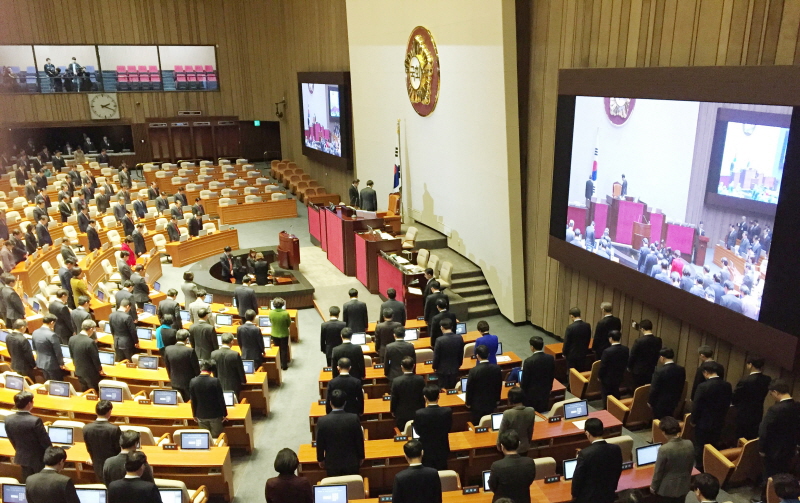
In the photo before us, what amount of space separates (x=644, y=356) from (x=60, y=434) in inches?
256

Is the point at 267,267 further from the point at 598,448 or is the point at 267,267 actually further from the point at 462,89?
the point at 598,448

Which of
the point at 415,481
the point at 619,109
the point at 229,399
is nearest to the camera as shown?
the point at 415,481

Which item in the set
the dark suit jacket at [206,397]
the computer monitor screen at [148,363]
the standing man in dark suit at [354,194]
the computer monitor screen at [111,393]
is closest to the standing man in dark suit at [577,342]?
the dark suit jacket at [206,397]

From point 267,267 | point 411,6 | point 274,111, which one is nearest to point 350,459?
point 267,267

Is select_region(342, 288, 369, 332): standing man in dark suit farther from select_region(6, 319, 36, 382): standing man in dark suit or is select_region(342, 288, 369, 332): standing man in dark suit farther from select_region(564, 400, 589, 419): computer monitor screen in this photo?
select_region(6, 319, 36, 382): standing man in dark suit

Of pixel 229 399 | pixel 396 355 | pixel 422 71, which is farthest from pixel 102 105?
pixel 396 355

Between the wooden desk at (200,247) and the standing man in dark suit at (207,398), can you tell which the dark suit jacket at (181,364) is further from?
the wooden desk at (200,247)

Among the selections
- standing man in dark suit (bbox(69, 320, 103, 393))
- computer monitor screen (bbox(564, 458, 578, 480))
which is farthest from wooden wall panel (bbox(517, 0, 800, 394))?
standing man in dark suit (bbox(69, 320, 103, 393))

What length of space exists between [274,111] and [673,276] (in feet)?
68.1

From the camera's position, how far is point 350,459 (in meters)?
5.51

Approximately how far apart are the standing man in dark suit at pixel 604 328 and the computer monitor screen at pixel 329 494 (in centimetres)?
448

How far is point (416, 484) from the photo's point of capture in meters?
4.46

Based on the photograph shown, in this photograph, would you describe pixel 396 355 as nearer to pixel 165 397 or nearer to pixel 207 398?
pixel 207 398

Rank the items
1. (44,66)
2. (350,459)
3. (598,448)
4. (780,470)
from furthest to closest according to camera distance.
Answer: (44,66), (780,470), (350,459), (598,448)
